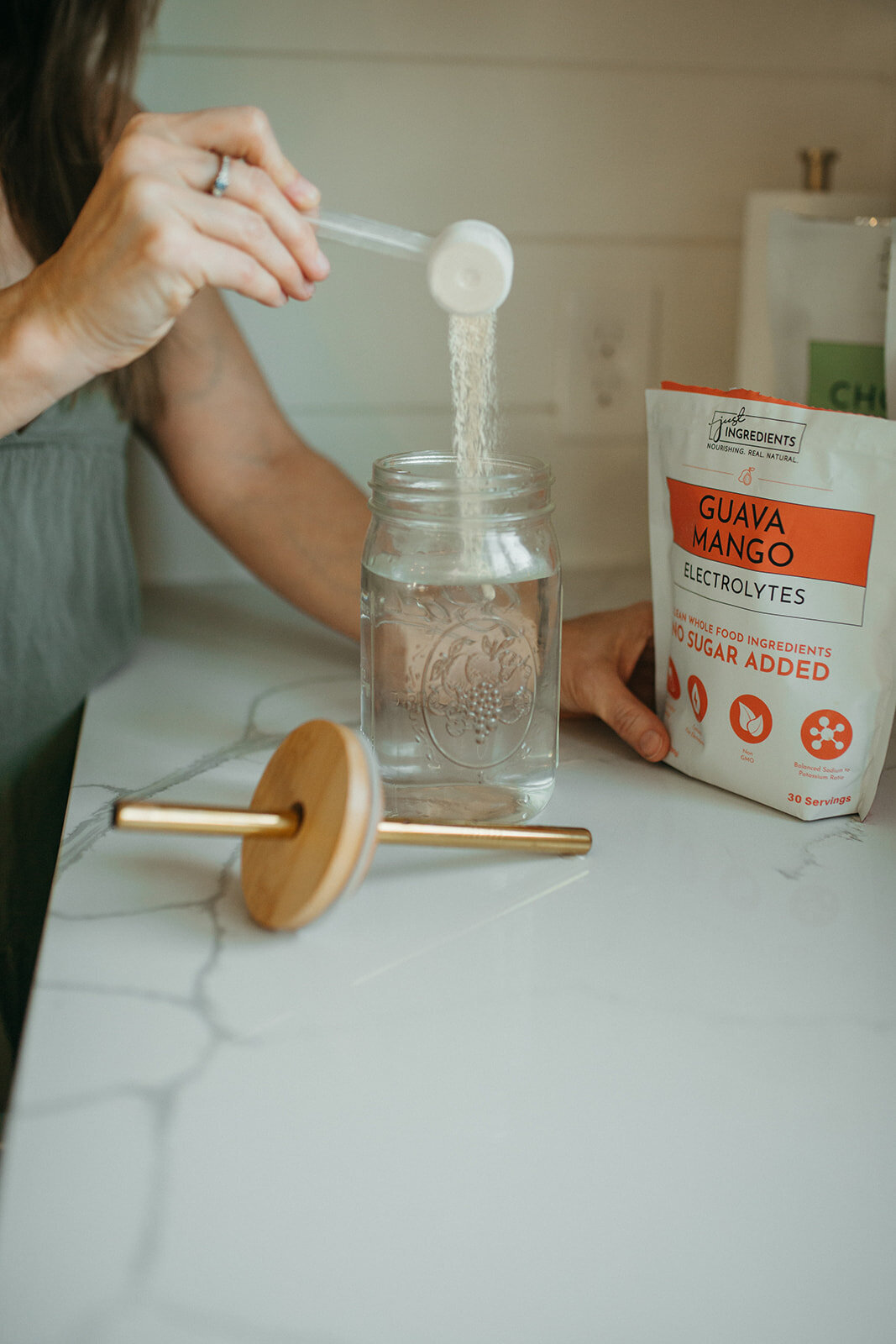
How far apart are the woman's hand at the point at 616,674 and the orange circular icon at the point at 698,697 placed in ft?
0.12

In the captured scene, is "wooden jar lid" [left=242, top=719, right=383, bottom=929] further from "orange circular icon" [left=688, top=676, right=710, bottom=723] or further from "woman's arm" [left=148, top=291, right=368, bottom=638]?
"woman's arm" [left=148, top=291, right=368, bottom=638]

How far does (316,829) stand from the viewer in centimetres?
49

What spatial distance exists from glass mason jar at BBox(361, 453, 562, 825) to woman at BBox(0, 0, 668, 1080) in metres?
0.11

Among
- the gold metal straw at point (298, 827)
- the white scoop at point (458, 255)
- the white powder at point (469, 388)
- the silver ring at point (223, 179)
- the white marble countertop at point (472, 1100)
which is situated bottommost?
the white marble countertop at point (472, 1100)

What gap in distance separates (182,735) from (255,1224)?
0.44 m

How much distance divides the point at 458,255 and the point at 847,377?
0.44 meters

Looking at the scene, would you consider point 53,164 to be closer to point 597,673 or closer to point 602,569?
point 597,673

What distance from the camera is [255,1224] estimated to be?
379 mm

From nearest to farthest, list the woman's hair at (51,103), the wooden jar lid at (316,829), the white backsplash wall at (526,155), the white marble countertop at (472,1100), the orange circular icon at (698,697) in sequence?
the white marble countertop at (472,1100)
the wooden jar lid at (316,829)
the orange circular icon at (698,697)
the woman's hair at (51,103)
the white backsplash wall at (526,155)

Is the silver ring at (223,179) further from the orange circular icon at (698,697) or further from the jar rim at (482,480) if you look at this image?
the orange circular icon at (698,697)

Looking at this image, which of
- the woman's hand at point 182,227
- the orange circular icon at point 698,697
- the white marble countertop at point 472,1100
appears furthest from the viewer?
the orange circular icon at point 698,697

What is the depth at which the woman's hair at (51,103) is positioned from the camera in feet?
2.66

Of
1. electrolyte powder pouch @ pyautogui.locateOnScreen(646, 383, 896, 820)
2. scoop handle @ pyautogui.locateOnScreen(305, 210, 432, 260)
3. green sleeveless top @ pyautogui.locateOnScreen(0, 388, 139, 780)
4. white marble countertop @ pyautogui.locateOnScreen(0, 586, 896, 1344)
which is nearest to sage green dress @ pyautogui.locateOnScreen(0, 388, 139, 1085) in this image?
green sleeveless top @ pyautogui.locateOnScreen(0, 388, 139, 780)

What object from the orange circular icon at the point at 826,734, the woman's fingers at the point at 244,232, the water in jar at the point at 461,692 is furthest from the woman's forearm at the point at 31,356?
the orange circular icon at the point at 826,734
